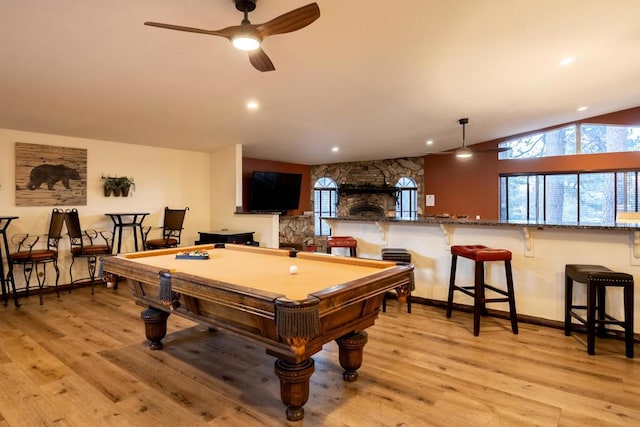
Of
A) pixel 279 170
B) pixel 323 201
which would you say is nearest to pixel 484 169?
pixel 323 201

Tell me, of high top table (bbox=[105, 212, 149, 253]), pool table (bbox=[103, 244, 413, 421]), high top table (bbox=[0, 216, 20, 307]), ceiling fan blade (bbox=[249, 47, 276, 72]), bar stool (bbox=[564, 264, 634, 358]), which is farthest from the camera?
high top table (bbox=[105, 212, 149, 253])

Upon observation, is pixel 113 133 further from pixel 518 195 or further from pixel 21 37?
pixel 518 195

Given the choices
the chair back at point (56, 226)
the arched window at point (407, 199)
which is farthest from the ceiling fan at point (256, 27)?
the arched window at point (407, 199)

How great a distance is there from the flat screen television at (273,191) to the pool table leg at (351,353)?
16.6ft

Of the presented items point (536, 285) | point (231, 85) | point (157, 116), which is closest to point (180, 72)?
point (231, 85)

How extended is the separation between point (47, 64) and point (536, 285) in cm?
500

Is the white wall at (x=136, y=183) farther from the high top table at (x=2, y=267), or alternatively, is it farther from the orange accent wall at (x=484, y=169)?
the orange accent wall at (x=484, y=169)

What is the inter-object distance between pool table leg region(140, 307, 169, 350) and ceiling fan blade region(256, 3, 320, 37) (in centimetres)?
236

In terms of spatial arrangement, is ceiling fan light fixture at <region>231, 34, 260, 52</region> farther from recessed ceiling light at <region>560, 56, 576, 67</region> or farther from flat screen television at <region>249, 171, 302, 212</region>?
flat screen television at <region>249, 171, 302, 212</region>

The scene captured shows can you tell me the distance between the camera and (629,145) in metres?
5.96

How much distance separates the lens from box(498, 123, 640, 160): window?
6.00 metres

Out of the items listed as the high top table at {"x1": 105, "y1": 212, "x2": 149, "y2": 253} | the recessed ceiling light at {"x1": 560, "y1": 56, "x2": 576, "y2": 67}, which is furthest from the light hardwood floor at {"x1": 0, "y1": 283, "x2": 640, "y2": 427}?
the recessed ceiling light at {"x1": 560, "y1": 56, "x2": 576, "y2": 67}

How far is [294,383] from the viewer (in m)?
1.87

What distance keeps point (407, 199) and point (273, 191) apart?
329cm
